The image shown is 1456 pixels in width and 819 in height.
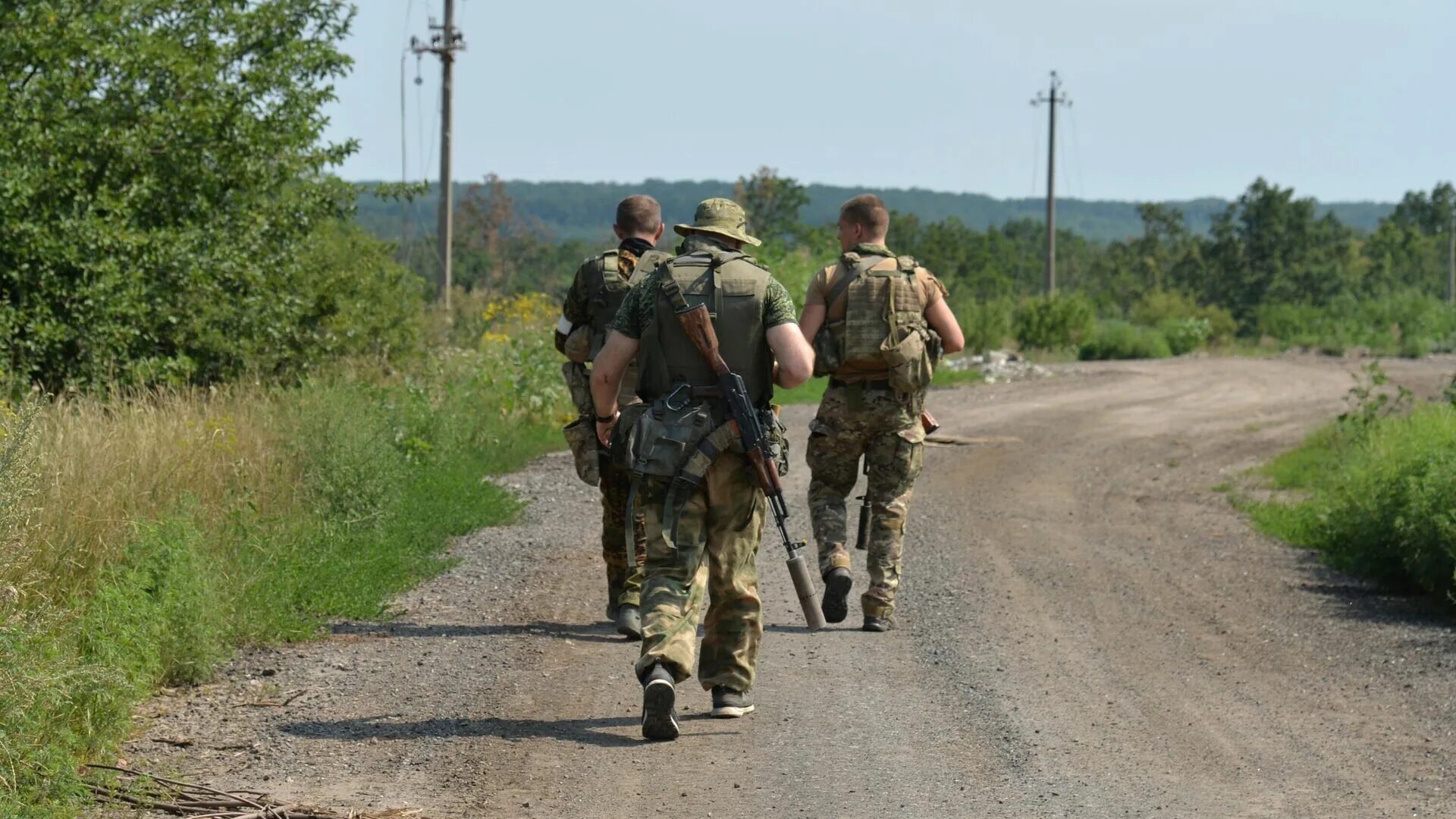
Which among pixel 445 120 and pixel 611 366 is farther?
pixel 445 120

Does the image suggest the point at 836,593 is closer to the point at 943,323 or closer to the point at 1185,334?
the point at 943,323

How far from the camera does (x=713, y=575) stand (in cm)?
637

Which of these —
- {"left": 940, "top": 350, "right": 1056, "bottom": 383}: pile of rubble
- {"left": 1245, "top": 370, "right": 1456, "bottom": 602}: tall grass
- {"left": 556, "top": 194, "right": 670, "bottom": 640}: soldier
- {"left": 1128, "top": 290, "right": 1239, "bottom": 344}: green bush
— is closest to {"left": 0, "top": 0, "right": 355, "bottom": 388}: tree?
{"left": 556, "top": 194, "right": 670, "bottom": 640}: soldier

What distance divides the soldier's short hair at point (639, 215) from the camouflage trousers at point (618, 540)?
3.68 ft

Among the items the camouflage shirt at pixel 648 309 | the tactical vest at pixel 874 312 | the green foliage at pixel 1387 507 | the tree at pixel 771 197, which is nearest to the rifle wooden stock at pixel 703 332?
the camouflage shirt at pixel 648 309

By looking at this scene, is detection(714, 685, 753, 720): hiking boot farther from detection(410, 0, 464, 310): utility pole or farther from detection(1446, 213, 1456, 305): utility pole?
Result: detection(1446, 213, 1456, 305): utility pole

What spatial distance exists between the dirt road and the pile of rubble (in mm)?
17065

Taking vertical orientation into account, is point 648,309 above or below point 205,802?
above

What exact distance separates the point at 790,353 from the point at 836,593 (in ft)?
6.59

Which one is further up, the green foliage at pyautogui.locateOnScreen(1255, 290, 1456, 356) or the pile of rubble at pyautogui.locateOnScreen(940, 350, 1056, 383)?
the green foliage at pyautogui.locateOnScreen(1255, 290, 1456, 356)

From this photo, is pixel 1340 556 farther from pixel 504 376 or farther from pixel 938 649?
pixel 504 376

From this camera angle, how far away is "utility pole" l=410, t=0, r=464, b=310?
85.7 ft

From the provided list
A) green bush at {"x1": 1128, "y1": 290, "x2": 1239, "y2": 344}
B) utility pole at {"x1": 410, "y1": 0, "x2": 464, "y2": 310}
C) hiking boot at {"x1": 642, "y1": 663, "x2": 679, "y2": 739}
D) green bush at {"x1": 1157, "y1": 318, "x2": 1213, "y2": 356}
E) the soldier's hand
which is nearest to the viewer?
hiking boot at {"x1": 642, "y1": 663, "x2": 679, "y2": 739}

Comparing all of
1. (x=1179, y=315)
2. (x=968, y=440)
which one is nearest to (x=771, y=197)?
(x=1179, y=315)
